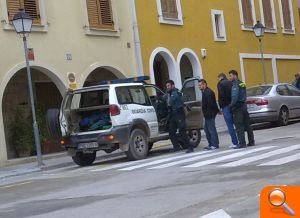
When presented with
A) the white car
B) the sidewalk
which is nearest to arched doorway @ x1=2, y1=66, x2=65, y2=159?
the sidewalk

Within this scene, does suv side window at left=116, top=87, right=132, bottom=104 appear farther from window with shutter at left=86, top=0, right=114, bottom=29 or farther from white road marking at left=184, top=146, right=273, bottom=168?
window with shutter at left=86, top=0, right=114, bottom=29

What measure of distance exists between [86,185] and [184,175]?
169 cm

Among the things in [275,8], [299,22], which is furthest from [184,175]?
[299,22]

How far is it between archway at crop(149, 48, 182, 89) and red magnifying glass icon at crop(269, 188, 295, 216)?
18855mm

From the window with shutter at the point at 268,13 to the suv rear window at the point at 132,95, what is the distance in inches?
693

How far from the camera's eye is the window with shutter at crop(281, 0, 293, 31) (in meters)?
32.7

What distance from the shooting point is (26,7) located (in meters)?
18.0

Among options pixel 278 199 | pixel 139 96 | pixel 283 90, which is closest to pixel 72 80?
pixel 139 96

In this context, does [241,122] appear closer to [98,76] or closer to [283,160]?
[283,160]

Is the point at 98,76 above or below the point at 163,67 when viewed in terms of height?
below

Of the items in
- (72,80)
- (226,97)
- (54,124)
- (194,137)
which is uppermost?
(72,80)

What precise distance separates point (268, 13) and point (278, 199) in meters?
28.6

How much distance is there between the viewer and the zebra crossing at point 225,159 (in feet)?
35.5

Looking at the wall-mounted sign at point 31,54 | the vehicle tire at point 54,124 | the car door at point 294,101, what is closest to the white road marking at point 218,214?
the vehicle tire at point 54,124
